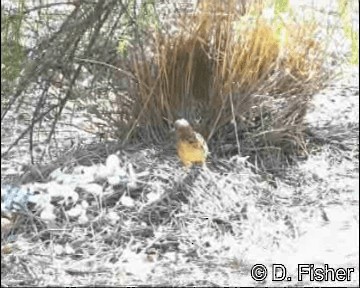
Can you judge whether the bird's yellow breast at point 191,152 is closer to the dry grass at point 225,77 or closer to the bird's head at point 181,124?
the bird's head at point 181,124

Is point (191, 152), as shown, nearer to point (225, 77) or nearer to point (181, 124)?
point (181, 124)

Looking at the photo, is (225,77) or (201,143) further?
(225,77)

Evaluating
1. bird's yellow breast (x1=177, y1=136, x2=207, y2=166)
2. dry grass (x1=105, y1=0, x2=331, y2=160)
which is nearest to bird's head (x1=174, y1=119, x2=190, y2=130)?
bird's yellow breast (x1=177, y1=136, x2=207, y2=166)

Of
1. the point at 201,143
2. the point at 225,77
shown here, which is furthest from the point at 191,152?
the point at 225,77

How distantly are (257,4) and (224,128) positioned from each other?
22.4 inches

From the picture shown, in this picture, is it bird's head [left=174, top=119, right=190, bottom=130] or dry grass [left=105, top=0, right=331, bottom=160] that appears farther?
dry grass [left=105, top=0, right=331, bottom=160]

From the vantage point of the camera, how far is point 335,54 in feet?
14.1

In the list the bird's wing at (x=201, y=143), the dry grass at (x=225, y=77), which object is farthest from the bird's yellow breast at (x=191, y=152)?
the dry grass at (x=225, y=77)

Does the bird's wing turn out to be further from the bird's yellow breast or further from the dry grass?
the dry grass

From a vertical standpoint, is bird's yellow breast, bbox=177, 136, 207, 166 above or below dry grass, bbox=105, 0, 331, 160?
below

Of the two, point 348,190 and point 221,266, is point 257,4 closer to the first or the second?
point 348,190

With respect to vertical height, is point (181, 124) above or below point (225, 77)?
below

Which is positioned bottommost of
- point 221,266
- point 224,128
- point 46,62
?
point 221,266

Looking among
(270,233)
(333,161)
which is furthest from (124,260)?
(333,161)
